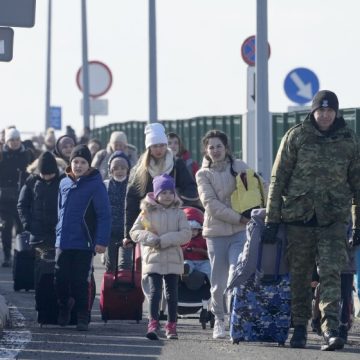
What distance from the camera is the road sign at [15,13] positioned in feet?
58.0

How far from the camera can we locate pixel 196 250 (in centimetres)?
1755

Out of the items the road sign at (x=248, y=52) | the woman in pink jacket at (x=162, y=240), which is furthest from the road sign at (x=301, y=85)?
the woman in pink jacket at (x=162, y=240)

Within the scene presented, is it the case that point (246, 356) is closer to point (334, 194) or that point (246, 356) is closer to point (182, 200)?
point (334, 194)

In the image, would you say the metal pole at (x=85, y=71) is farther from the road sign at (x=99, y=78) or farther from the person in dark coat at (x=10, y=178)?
the person in dark coat at (x=10, y=178)

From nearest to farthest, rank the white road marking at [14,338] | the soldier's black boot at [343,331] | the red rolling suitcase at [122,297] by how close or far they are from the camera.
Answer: the white road marking at [14,338] < the soldier's black boot at [343,331] < the red rolling suitcase at [122,297]

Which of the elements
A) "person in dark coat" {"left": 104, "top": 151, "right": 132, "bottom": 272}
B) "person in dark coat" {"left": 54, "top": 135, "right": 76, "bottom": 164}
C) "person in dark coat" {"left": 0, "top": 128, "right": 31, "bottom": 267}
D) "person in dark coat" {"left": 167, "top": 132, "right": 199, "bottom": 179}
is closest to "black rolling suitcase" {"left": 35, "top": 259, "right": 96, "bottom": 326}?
"person in dark coat" {"left": 104, "top": 151, "right": 132, "bottom": 272}

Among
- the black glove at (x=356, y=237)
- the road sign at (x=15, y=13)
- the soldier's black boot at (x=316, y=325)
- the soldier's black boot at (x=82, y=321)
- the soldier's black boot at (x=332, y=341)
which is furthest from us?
the road sign at (x=15, y=13)

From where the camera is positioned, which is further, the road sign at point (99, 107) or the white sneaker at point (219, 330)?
the road sign at point (99, 107)

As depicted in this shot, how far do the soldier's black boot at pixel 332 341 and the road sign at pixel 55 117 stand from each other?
1713 inches

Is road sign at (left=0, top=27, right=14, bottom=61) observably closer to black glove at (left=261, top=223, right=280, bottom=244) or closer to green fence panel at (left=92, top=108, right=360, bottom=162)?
black glove at (left=261, top=223, right=280, bottom=244)

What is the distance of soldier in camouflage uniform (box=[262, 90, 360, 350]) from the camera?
15.1 metres

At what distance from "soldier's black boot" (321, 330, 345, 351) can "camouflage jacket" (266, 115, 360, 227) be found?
879 mm

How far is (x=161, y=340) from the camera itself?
1593 cm

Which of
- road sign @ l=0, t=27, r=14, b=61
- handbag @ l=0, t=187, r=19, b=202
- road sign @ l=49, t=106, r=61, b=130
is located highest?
road sign @ l=49, t=106, r=61, b=130
